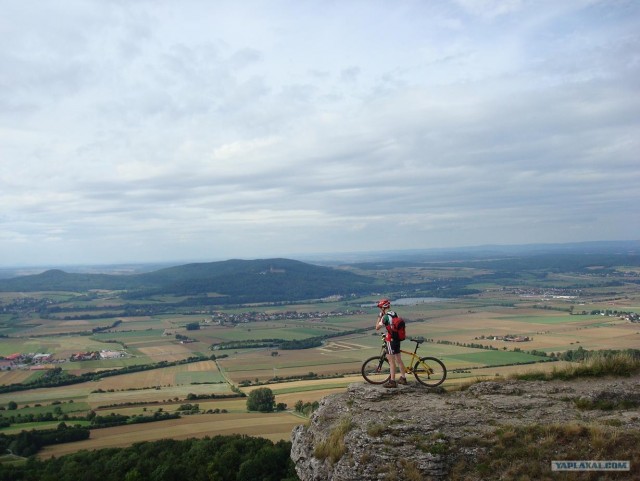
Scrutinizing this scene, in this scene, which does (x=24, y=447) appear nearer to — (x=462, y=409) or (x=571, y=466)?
(x=462, y=409)

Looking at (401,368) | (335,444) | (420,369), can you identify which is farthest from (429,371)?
(335,444)

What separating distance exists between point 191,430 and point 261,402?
9.22m

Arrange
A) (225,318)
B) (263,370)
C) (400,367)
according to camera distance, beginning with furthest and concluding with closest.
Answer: (225,318) < (263,370) < (400,367)

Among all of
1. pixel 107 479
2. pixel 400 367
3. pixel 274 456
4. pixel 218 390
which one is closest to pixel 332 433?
pixel 400 367

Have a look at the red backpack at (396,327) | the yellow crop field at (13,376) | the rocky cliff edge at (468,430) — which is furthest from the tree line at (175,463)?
the yellow crop field at (13,376)

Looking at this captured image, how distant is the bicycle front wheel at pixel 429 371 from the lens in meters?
16.3

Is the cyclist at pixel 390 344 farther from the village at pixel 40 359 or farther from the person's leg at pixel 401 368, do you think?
the village at pixel 40 359

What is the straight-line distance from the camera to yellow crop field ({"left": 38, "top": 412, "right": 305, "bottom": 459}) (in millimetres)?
38844

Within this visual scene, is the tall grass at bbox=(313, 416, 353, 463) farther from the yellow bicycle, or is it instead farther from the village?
the village

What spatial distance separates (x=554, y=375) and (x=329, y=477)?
914 cm

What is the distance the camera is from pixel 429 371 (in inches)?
643

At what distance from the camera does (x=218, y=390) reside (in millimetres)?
59625

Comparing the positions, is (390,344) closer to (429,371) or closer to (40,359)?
(429,371)

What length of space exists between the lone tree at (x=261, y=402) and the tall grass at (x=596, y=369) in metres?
35.6
